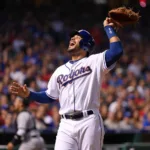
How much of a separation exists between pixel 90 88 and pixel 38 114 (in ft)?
17.4

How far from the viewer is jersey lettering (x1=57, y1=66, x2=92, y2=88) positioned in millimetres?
6465

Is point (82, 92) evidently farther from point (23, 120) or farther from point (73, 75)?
point (23, 120)

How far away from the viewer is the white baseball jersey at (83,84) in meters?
6.38

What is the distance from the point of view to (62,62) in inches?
655

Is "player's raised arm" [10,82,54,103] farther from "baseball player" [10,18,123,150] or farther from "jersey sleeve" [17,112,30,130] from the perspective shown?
"jersey sleeve" [17,112,30,130]

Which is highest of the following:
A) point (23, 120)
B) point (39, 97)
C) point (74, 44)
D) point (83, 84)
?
point (74, 44)

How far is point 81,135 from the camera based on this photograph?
6281mm

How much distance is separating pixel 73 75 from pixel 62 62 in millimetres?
10124

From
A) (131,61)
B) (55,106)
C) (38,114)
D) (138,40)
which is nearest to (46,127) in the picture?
(38,114)

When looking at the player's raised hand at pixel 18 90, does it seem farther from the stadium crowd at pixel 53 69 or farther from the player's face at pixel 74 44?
the stadium crowd at pixel 53 69

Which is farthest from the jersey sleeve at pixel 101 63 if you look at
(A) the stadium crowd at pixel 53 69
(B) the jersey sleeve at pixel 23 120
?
(A) the stadium crowd at pixel 53 69

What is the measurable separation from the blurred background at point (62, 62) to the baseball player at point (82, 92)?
1268 mm

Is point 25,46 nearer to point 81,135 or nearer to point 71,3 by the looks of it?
point 71,3

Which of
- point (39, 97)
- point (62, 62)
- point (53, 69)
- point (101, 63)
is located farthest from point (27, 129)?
point (62, 62)
